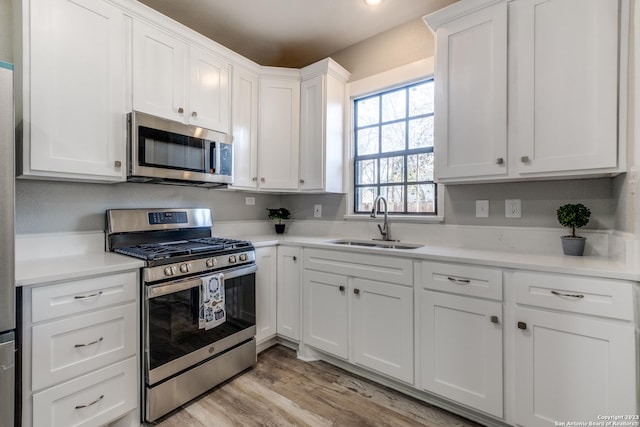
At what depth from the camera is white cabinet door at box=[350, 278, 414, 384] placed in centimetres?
185

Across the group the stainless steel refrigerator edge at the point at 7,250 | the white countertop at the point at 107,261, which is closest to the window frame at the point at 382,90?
the white countertop at the point at 107,261

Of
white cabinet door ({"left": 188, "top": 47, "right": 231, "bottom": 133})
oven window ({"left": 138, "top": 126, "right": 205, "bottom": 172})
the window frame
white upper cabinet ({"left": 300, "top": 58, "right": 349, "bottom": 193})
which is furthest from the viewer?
white upper cabinet ({"left": 300, "top": 58, "right": 349, "bottom": 193})

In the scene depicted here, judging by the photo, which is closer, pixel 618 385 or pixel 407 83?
pixel 618 385

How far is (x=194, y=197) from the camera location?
8.32ft

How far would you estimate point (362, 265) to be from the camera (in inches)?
79.8

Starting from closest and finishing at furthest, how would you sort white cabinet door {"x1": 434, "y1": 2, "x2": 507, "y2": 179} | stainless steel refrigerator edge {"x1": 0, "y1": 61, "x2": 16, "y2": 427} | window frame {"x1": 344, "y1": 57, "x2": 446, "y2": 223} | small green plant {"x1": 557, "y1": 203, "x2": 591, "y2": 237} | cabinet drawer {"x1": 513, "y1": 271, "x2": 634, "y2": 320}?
stainless steel refrigerator edge {"x1": 0, "y1": 61, "x2": 16, "y2": 427}, cabinet drawer {"x1": 513, "y1": 271, "x2": 634, "y2": 320}, small green plant {"x1": 557, "y1": 203, "x2": 591, "y2": 237}, white cabinet door {"x1": 434, "y1": 2, "x2": 507, "y2": 179}, window frame {"x1": 344, "y1": 57, "x2": 446, "y2": 223}

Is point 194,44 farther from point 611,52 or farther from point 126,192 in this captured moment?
point 611,52

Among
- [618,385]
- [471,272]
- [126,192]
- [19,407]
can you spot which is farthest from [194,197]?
[618,385]

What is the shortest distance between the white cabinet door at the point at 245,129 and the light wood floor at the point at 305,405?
5.02ft

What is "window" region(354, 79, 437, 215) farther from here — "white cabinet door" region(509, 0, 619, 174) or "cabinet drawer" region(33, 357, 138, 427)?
"cabinet drawer" region(33, 357, 138, 427)

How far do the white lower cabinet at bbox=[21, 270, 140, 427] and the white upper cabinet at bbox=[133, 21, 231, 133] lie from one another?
113cm

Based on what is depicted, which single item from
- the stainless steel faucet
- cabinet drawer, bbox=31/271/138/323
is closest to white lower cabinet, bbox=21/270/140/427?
cabinet drawer, bbox=31/271/138/323

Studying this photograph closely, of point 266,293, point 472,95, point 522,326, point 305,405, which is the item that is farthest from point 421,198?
point 305,405

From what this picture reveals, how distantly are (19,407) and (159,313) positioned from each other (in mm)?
612
